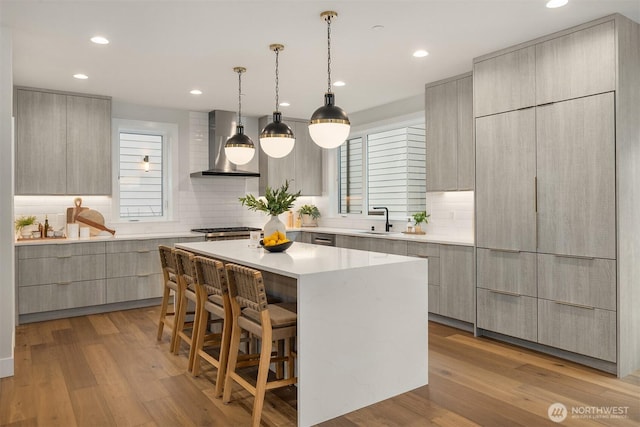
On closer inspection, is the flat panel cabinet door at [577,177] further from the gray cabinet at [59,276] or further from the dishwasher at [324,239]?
the gray cabinet at [59,276]

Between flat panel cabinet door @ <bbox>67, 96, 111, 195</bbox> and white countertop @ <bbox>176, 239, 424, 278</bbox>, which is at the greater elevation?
flat panel cabinet door @ <bbox>67, 96, 111, 195</bbox>

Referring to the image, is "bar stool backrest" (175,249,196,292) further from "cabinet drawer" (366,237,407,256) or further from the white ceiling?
"cabinet drawer" (366,237,407,256)

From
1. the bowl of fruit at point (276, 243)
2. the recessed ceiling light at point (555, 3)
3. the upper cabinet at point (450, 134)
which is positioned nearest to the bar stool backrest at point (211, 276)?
the bowl of fruit at point (276, 243)

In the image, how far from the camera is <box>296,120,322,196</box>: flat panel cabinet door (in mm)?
7309

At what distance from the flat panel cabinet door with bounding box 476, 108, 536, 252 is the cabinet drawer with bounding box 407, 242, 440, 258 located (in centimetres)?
58

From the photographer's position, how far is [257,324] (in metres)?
2.80


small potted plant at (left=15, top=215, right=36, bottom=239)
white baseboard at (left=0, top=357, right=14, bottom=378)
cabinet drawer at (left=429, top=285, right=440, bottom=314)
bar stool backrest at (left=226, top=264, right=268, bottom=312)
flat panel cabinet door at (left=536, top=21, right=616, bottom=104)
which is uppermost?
flat panel cabinet door at (left=536, top=21, right=616, bottom=104)

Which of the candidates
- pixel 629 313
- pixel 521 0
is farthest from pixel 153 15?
pixel 629 313

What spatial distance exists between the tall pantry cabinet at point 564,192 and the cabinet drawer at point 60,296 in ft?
14.3

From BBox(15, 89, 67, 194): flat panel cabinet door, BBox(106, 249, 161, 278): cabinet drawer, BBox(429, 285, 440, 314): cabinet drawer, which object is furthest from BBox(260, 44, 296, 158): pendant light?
BBox(15, 89, 67, 194): flat panel cabinet door

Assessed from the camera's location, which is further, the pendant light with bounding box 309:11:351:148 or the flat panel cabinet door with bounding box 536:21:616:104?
the flat panel cabinet door with bounding box 536:21:616:104

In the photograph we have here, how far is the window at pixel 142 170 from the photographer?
6223 millimetres

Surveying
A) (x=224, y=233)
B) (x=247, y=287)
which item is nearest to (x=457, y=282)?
(x=247, y=287)

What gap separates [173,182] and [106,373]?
11.4 ft
